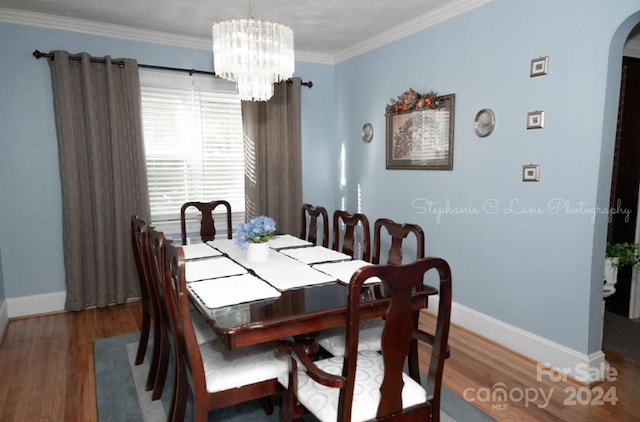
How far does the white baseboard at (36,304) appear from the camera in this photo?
3580 mm

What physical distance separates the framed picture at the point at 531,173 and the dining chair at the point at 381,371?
1.59m

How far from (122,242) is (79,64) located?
5.24ft

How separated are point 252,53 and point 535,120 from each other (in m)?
1.87

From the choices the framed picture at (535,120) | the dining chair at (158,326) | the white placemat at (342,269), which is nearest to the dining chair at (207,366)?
the dining chair at (158,326)

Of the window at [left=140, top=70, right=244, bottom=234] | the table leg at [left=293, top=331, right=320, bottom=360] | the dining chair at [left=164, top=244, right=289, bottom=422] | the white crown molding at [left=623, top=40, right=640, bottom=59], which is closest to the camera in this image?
the dining chair at [left=164, top=244, right=289, bottom=422]

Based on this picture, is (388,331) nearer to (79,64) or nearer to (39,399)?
(39,399)

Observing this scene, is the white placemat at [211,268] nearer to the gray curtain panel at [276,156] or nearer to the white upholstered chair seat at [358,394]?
the white upholstered chair seat at [358,394]

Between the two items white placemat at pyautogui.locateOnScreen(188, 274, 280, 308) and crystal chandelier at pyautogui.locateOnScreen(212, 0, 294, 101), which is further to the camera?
crystal chandelier at pyautogui.locateOnScreen(212, 0, 294, 101)

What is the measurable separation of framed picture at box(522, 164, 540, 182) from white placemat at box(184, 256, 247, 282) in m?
1.97

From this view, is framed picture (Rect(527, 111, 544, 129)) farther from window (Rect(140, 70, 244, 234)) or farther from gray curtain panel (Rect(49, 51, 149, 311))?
gray curtain panel (Rect(49, 51, 149, 311))

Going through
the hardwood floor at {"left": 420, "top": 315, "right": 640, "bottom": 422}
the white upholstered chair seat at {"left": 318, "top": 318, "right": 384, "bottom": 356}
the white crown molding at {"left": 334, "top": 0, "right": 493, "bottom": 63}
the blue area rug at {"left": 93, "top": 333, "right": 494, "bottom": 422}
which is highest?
the white crown molding at {"left": 334, "top": 0, "right": 493, "bottom": 63}

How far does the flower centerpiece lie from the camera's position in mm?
2473

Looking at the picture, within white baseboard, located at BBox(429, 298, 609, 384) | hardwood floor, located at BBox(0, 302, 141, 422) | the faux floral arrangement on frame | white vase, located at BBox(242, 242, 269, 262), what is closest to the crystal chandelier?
the faux floral arrangement on frame

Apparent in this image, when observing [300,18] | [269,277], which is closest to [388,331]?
[269,277]
